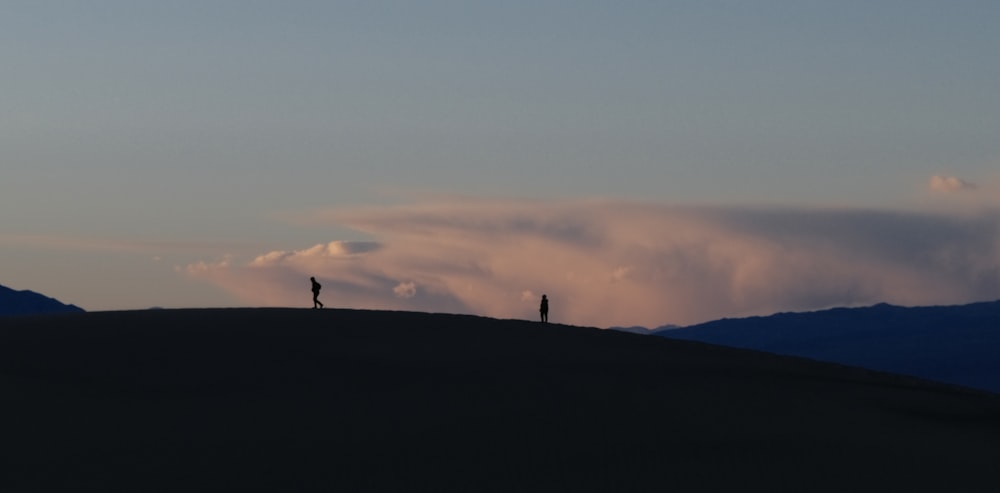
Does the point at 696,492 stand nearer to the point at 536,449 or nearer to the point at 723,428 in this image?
the point at 536,449

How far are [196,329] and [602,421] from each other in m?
15.7

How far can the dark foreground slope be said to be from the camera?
70.4 feet

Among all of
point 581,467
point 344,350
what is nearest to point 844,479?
point 581,467

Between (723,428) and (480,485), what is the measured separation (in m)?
6.50

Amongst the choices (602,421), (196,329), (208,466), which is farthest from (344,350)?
(208,466)

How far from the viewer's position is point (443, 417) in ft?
84.6

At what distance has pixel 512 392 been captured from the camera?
1125 inches

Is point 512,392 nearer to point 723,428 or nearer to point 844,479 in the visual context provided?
point 723,428

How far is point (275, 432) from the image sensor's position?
24.0m

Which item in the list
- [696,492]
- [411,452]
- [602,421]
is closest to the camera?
[696,492]

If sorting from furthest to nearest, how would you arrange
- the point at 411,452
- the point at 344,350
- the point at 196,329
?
the point at 196,329, the point at 344,350, the point at 411,452

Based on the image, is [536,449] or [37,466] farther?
[536,449]

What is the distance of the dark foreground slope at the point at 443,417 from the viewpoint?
845 inches

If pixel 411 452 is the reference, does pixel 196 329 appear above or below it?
→ above
